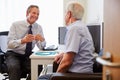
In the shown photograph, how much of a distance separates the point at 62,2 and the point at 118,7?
10.6ft

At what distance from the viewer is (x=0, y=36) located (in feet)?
11.2

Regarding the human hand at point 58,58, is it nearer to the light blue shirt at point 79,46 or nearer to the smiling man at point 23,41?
the light blue shirt at point 79,46

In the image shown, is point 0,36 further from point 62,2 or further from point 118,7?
point 118,7

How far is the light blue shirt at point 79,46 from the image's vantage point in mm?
1932

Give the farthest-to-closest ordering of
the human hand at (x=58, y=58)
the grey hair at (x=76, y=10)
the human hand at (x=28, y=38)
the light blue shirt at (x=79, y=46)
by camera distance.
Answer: the human hand at (x=28, y=38), the human hand at (x=58, y=58), the grey hair at (x=76, y=10), the light blue shirt at (x=79, y=46)

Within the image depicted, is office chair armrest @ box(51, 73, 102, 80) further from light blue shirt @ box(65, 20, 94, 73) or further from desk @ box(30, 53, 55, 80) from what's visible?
desk @ box(30, 53, 55, 80)

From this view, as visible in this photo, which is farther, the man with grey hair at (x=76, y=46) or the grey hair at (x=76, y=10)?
the grey hair at (x=76, y=10)

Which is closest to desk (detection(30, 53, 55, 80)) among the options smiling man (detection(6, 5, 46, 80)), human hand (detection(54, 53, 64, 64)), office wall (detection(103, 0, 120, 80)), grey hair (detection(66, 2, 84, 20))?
human hand (detection(54, 53, 64, 64))

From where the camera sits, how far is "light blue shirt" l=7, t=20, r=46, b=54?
3031mm

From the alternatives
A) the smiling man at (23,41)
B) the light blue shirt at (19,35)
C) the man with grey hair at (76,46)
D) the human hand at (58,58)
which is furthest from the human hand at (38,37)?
the man with grey hair at (76,46)

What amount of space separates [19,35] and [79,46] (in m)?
1.40

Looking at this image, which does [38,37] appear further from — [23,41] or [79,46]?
[79,46]

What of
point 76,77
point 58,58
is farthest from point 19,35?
point 76,77

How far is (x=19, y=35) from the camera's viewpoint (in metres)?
3.17
